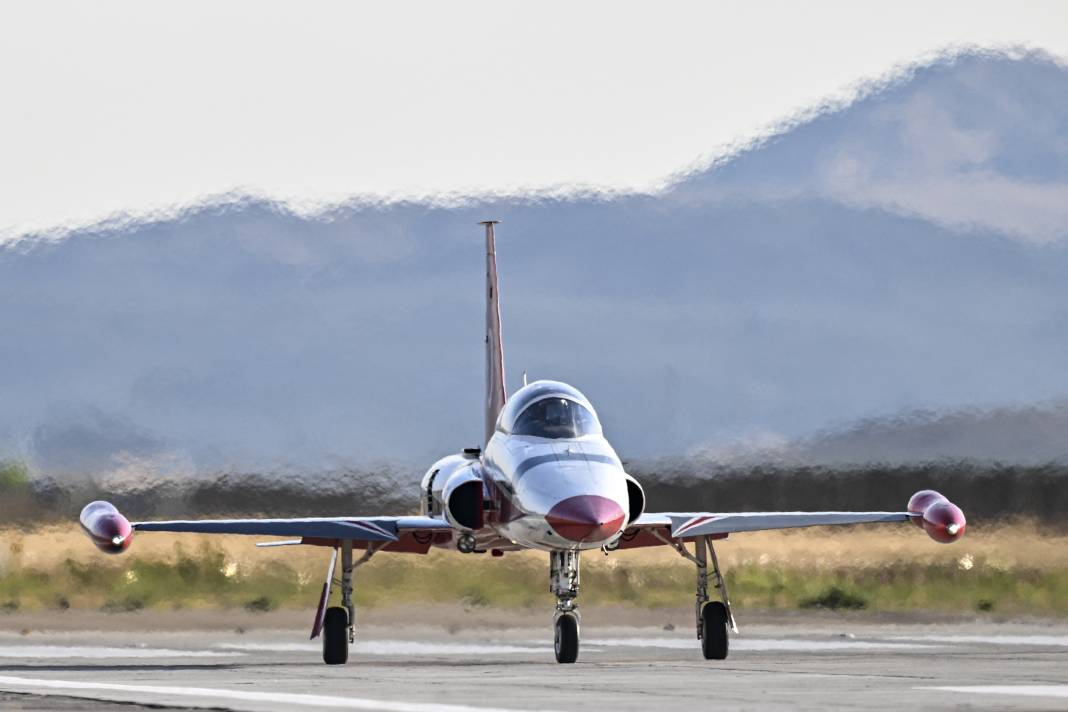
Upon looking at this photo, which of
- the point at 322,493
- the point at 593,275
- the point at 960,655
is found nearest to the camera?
the point at 960,655

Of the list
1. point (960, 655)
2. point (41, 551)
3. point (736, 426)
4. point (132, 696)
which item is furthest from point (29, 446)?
point (132, 696)

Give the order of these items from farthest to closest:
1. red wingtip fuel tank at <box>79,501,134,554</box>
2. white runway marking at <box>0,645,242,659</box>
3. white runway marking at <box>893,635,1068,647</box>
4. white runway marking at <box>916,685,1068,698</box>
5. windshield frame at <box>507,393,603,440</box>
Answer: white runway marking at <box>0,645,242,659</box>, white runway marking at <box>893,635,1068,647</box>, red wingtip fuel tank at <box>79,501,134,554</box>, windshield frame at <box>507,393,603,440</box>, white runway marking at <box>916,685,1068,698</box>

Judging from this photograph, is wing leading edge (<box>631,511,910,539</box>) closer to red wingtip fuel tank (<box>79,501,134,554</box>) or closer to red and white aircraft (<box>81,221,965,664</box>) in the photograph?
red and white aircraft (<box>81,221,965,664</box>)

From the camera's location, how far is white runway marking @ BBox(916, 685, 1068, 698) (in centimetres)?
1681

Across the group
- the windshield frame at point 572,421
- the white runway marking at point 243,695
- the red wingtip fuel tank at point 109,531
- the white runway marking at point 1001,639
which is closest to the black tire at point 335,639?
the red wingtip fuel tank at point 109,531

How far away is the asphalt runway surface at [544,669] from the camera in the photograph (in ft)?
54.7

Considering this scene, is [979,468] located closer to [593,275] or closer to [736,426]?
[736,426]

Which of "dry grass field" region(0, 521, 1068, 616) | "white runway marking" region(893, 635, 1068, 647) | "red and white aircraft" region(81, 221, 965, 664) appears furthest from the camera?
"dry grass field" region(0, 521, 1068, 616)

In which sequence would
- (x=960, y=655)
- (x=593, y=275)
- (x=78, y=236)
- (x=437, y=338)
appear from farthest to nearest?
(x=593, y=275)
(x=437, y=338)
(x=78, y=236)
(x=960, y=655)

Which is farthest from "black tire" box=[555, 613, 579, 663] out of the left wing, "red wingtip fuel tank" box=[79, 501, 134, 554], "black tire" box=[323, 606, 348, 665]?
"red wingtip fuel tank" box=[79, 501, 134, 554]

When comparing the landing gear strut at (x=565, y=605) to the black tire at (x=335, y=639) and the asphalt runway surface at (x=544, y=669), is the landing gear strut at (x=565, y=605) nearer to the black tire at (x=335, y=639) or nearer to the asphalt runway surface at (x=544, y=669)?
the asphalt runway surface at (x=544, y=669)

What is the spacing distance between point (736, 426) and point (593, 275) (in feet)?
84.5

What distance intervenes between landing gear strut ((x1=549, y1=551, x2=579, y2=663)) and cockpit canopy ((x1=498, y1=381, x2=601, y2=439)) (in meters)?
1.44

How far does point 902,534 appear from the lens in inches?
1416
